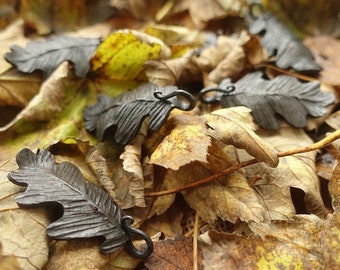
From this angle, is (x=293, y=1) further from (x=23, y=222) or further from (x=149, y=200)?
(x=23, y=222)

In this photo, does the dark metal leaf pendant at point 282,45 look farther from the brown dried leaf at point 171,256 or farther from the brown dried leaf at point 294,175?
the brown dried leaf at point 171,256

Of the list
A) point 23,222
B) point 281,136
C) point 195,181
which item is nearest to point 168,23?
point 281,136

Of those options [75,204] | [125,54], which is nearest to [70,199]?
[75,204]

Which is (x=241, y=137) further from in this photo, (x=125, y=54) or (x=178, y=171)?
(x=125, y=54)

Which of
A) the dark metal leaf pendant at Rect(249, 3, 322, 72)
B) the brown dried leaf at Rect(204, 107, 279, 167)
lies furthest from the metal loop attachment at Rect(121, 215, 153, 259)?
the dark metal leaf pendant at Rect(249, 3, 322, 72)

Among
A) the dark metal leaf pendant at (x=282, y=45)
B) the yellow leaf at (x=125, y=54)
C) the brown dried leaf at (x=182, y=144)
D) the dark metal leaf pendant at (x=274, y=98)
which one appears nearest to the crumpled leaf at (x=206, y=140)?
the brown dried leaf at (x=182, y=144)
